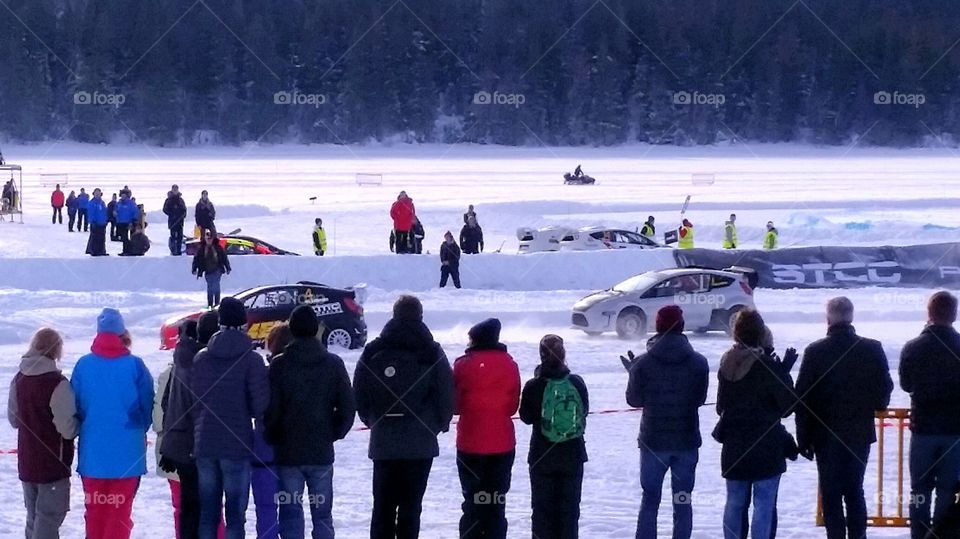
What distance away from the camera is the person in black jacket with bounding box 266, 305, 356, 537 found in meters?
6.66

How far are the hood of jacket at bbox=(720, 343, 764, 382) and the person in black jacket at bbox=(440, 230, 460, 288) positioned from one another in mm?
16806

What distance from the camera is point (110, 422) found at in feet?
22.4

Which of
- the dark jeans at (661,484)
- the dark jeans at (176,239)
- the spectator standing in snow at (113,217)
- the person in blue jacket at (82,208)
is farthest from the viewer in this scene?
the person in blue jacket at (82,208)

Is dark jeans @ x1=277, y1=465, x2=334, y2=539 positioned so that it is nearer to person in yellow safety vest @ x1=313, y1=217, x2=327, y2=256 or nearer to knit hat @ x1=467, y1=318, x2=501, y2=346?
knit hat @ x1=467, y1=318, x2=501, y2=346

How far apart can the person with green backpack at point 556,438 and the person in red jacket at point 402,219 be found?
19606mm

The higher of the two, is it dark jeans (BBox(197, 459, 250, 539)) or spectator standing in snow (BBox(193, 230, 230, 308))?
spectator standing in snow (BBox(193, 230, 230, 308))

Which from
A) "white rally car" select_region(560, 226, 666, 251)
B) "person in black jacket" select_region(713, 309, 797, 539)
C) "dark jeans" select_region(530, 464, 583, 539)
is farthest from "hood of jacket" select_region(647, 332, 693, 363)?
"white rally car" select_region(560, 226, 666, 251)

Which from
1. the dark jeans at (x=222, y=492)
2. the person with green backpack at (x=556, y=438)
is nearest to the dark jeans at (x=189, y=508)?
the dark jeans at (x=222, y=492)

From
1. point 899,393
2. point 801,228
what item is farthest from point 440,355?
point 801,228

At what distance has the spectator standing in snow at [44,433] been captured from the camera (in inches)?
265

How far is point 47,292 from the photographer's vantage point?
72.9 feet

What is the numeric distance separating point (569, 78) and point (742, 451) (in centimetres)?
10575

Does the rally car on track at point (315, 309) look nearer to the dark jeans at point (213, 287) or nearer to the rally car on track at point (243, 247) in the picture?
the dark jeans at point (213, 287)

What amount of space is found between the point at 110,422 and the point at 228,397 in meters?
0.72
